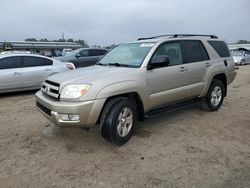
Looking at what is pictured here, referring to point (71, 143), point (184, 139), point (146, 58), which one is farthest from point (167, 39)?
point (71, 143)

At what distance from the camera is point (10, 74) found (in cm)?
807

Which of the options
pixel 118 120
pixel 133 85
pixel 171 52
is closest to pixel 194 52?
pixel 171 52

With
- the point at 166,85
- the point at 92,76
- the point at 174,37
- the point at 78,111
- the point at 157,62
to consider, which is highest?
the point at 174,37

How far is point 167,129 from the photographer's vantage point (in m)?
4.95

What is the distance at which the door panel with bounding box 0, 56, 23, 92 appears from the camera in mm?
7992

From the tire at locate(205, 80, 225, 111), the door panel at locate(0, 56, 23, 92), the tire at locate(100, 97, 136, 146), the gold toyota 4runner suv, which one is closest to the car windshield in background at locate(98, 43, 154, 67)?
the gold toyota 4runner suv

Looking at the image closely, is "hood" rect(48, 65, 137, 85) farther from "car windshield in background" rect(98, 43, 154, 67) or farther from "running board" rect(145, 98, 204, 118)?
"running board" rect(145, 98, 204, 118)

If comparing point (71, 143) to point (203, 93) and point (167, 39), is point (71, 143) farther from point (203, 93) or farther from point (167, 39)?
point (203, 93)

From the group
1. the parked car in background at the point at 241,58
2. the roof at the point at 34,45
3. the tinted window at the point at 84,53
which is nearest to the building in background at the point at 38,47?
the roof at the point at 34,45

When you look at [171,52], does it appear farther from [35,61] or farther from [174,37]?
[35,61]

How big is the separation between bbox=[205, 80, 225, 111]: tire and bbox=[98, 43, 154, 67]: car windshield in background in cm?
217

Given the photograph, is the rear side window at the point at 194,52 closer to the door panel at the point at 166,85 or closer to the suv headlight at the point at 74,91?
the door panel at the point at 166,85

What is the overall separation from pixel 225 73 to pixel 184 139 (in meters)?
2.68

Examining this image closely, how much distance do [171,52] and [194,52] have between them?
2.53 ft
